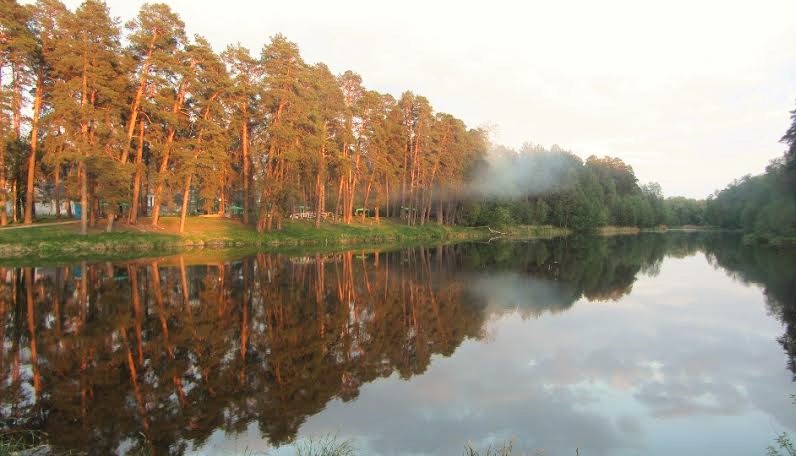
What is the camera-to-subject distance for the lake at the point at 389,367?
6711 mm

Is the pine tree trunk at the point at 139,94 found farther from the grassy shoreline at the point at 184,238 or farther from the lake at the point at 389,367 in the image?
the lake at the point at 389,367

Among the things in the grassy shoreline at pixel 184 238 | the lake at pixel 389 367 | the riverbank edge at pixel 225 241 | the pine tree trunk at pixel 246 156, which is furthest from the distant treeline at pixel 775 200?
the pine tree trunk at pixel 246 156

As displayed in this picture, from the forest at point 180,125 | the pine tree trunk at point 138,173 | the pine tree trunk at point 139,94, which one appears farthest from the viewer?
Answer: the pine tree trunk at point 138,173

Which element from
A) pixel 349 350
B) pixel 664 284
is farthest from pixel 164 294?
pixel 664 284

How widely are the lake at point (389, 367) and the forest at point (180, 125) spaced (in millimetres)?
16856

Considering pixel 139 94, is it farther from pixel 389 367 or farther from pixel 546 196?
pixel 546 196

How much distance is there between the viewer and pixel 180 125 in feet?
117

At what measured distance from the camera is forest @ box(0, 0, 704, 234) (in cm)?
3175

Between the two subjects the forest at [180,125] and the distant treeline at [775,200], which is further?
the distant treeline at [775,200]

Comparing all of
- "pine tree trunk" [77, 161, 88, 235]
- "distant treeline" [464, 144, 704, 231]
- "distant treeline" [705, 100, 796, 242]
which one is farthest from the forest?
"distant treeline" [705, 100, 796, 242]

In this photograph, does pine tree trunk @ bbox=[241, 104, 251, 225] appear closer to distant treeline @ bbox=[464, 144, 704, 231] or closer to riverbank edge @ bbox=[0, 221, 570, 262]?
riverbank edge @ bbox=[0, 221, 570, 262]

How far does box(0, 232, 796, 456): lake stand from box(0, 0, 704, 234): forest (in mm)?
16856

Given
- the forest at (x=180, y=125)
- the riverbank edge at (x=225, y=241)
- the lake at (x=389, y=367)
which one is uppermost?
the forest at (x=180, y=125)

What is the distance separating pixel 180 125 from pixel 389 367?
32456 mm
